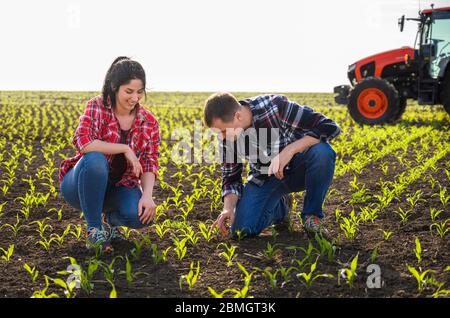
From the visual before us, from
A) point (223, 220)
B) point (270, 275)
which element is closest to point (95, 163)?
point (223, 220)

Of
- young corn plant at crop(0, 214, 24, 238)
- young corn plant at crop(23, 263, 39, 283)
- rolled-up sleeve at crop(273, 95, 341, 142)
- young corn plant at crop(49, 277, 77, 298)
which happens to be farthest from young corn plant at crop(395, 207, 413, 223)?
young corn plant at crop(0, 214, 24, 238)

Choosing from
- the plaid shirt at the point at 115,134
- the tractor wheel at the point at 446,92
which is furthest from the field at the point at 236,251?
the tractor wheel at the point at 446,92

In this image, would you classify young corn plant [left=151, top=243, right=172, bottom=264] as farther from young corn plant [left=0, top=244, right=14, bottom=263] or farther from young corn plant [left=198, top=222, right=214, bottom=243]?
young corn plant [left=0, top=244, right=14, bottom=263]

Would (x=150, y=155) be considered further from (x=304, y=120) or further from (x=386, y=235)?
(x=386, y=235)

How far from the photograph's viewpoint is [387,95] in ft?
37.9

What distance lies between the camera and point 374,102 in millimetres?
11742

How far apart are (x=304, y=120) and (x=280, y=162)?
0.35 meters

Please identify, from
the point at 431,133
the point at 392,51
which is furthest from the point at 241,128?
the point at 392,51

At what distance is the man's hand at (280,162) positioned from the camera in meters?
3.63

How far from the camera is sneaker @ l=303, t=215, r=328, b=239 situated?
12.6 feet

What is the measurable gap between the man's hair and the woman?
1.45 ft

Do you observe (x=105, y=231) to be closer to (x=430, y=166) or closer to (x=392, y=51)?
(x=430, y=166)

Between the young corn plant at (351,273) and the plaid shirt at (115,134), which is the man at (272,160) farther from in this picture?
the young corn plant at (351,273)
